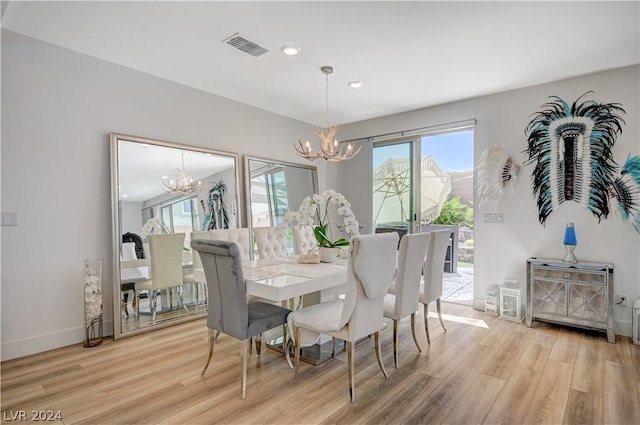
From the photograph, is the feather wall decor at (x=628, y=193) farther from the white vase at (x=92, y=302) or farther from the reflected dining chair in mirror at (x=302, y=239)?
the white vase at (x=92, y=302)

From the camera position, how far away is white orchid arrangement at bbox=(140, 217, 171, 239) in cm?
342

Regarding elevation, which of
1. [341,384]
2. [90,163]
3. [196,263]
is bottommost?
[341,384]

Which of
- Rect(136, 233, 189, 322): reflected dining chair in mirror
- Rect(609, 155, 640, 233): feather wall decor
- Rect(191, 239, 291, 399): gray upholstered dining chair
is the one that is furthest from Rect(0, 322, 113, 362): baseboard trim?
Rect(609, 155, 640, 233): feather wall decor

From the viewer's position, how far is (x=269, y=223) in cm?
469

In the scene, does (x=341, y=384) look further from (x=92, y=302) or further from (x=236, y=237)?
(x=92, y=302)

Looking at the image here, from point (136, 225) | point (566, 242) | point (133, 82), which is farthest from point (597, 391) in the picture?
point (133, 82)

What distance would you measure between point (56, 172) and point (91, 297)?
1144 millimetres

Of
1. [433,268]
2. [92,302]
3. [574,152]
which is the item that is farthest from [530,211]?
[92,302]

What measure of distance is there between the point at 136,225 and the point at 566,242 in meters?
4.40

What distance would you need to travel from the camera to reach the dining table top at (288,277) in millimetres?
2119

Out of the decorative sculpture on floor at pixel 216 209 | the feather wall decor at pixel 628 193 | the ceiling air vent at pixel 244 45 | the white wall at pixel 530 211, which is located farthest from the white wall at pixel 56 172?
the feather wall decor at pixel 628 193

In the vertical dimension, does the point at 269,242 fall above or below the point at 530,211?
below

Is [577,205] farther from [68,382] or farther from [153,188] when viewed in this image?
[68,382]

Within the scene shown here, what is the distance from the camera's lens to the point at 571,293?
131 inches
